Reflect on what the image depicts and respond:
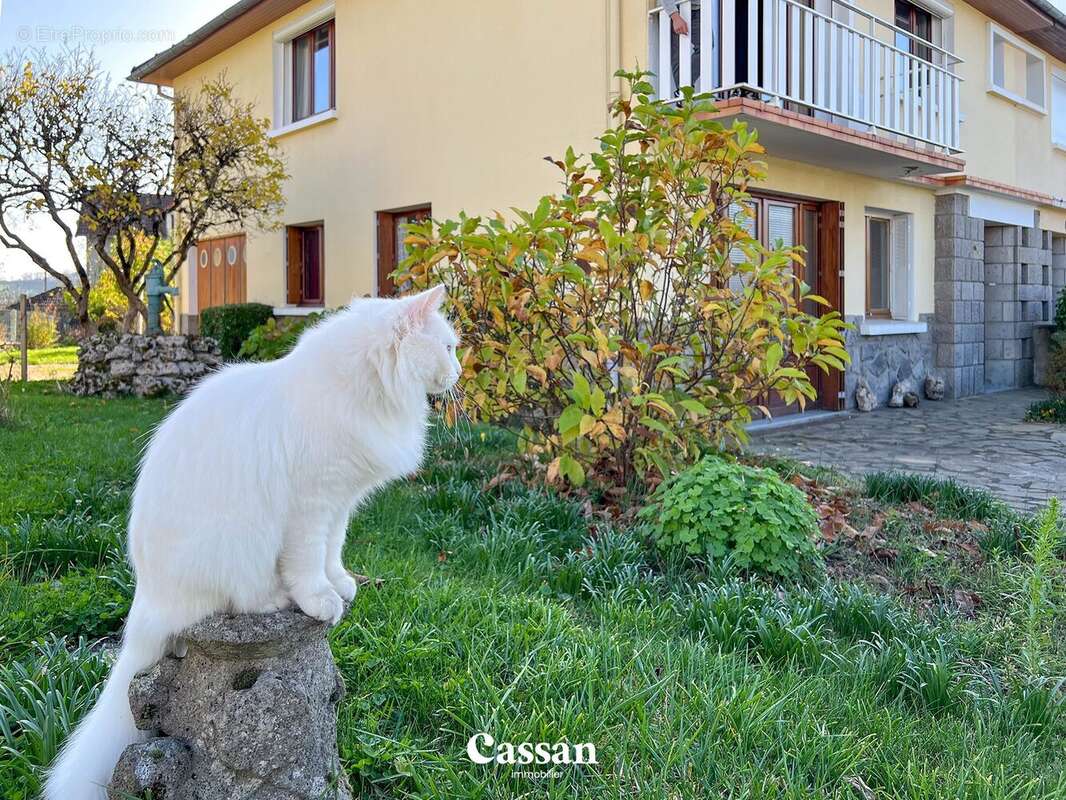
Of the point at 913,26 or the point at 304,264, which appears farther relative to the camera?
the point at 304,264

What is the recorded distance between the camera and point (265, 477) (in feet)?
5.83

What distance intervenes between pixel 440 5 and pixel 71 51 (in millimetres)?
4415

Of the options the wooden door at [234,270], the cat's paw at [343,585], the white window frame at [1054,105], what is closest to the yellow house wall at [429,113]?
the wooden door at [234,270]

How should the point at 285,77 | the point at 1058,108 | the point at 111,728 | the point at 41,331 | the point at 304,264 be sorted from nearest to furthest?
the point at 111,728
the point at 285,77
the point at 304,264
the point at 1058,108
the point at 41,331

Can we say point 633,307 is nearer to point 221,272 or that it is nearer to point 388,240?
point 388,240

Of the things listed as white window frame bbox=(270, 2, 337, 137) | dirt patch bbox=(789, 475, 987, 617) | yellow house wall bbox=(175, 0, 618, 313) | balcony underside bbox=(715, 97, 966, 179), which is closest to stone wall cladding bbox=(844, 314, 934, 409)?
balcony underside bbox=(715, 97, 966, 179)

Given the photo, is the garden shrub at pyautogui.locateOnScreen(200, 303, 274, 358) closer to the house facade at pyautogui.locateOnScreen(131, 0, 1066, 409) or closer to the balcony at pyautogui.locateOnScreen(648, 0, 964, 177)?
the house facade at pyautogui.locateOnScreen(131, 0, 1066, 409)

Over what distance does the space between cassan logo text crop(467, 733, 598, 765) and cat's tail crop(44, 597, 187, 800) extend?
826mm

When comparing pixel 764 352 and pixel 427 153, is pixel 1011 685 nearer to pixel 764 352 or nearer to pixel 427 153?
pixel 764 352

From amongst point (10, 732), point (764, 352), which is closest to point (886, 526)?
point (764, 352)

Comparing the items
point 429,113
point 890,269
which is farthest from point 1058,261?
point 429,113

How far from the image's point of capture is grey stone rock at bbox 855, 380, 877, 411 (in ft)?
32.6

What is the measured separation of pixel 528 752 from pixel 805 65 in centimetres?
732

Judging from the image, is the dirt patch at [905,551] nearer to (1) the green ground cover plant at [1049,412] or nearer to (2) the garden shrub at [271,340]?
(1) the green ground cover plant at [1049,412]
